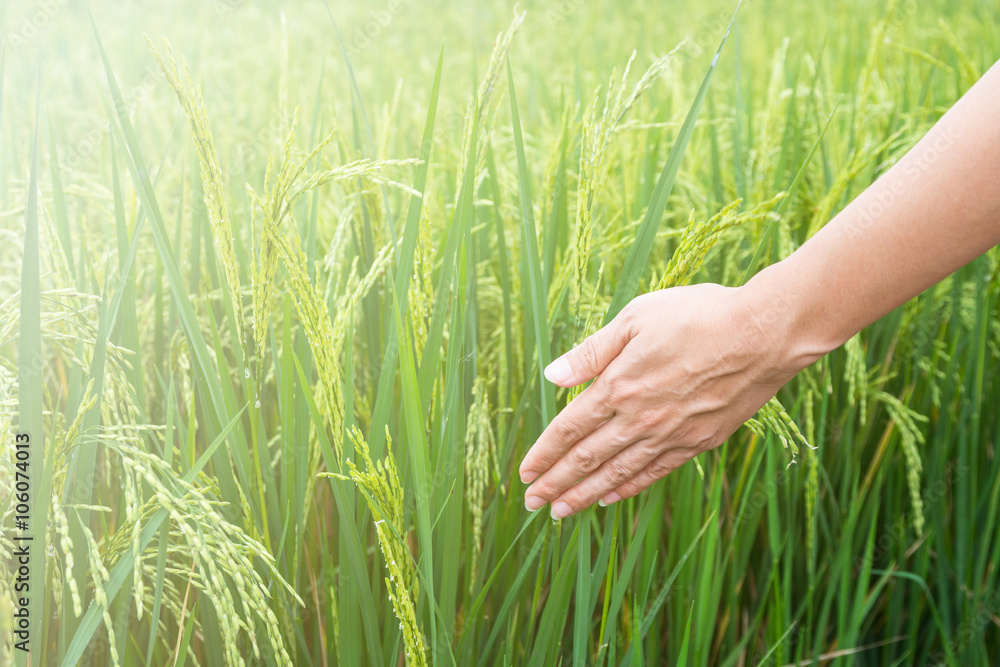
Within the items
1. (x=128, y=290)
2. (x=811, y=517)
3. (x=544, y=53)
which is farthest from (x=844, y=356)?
(x=544, y=53)

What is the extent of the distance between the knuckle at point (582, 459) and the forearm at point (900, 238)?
29cm

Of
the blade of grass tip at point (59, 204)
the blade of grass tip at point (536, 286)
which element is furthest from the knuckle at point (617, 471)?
the blade of grass tip at point (59, 204)

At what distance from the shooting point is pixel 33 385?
0.64m

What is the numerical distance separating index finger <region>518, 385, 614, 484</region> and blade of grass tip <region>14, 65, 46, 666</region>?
21.8 inches

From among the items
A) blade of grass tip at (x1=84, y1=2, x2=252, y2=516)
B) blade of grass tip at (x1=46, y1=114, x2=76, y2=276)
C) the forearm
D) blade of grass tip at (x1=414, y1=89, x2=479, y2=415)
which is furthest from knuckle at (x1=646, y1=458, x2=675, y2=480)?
blade of grass tip at (x1=46, y1=114, x2=76, y2=276)

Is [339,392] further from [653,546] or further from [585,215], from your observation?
[653,546]

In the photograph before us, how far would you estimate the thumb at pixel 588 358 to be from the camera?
33.3 inches

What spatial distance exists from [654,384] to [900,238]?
34 cm

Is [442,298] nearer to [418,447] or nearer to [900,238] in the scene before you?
[418,447]

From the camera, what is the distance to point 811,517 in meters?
1.21

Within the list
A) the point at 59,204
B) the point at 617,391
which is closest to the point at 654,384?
the point at 617,391

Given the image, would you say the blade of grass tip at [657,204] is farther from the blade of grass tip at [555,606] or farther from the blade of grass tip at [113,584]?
the blade of grass tip at [113,584]

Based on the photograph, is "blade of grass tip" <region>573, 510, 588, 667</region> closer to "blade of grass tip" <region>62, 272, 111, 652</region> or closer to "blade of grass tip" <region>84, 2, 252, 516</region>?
"blade of grass tip" <region>84, 2, 252, 516</region>

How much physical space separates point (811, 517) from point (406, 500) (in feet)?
2.60
